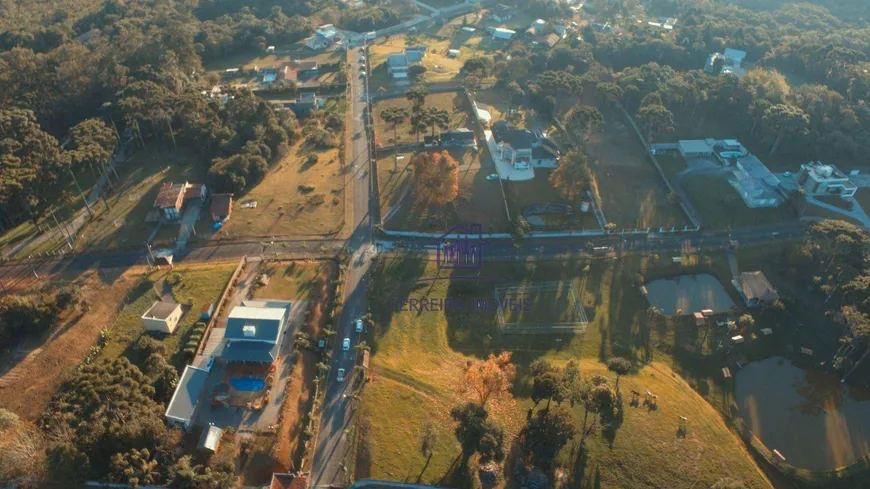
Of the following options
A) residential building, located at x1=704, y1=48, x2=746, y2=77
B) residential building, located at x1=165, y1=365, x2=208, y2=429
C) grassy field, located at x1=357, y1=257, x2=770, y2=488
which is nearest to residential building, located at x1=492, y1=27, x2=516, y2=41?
residential building, located at x1=704, y1=48, x2=746, y2=77

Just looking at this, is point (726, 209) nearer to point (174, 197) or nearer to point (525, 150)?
point (525, 150)

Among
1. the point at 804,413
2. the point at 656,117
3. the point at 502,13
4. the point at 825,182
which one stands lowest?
the point at 804,413

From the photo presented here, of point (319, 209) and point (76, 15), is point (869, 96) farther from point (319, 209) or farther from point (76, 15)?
point (76, 15)

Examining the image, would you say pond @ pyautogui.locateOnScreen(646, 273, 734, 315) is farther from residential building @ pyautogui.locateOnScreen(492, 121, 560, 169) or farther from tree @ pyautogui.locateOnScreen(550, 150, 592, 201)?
residential building @ pyautogui.locateOnScreen(492, 121, 560, 169)

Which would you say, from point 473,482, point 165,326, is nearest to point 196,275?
point 165,326

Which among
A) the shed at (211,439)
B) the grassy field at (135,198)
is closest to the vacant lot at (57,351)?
the grassy field at (135,198)

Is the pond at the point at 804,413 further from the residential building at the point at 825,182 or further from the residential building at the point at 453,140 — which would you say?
the residential building at the point at 453,140

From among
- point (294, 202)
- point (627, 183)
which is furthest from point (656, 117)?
point (294, 202)
